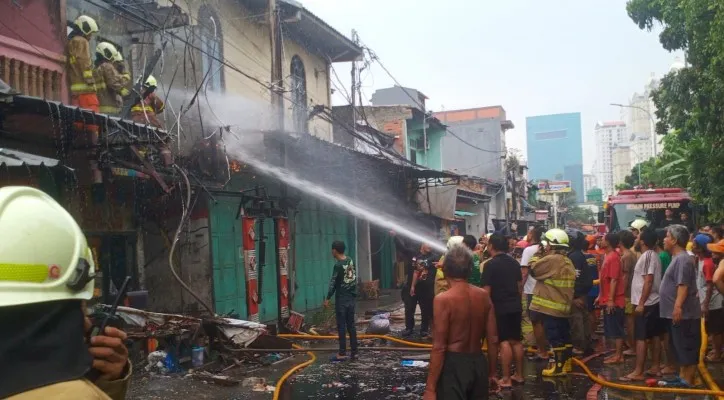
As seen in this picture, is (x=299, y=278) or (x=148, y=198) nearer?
(x=148, y=198)

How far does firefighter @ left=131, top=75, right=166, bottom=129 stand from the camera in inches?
381

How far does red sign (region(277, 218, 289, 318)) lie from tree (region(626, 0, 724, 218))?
9.00 metres

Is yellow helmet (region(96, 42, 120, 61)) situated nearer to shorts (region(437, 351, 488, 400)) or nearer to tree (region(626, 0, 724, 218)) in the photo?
shorts (region(437, 351, 488, 400))

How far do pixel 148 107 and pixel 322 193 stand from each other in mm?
5414

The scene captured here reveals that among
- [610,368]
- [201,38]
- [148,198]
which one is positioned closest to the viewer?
[610,368]

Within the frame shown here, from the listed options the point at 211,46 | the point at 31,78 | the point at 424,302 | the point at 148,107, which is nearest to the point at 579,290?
the point at 424,302

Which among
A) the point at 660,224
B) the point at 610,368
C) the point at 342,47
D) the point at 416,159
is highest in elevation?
the point at 342,47

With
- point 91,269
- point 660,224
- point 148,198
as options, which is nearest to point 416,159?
point 660,224

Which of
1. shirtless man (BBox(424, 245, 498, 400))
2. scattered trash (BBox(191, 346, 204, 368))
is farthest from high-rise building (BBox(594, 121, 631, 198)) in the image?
shirtless man (BBox(424, 245, 498, 400))

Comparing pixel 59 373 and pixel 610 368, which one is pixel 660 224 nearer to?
pixel 610 368

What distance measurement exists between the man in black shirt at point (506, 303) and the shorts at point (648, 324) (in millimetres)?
1405

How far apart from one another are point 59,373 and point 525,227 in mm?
40989

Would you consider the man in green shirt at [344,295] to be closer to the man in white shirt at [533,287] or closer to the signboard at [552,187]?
the man in white shirt at [533,287]

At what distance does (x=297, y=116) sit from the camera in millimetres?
18281
